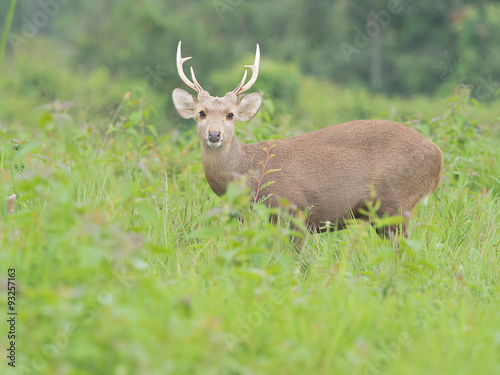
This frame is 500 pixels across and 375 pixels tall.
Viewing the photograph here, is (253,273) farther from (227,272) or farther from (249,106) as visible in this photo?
(249,106)

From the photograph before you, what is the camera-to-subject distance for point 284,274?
3324 millimetres

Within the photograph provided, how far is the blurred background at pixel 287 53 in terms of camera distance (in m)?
23.3

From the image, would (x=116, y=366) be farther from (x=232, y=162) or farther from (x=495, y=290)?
(x=232, y=162)

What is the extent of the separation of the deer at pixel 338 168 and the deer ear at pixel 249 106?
0.17 meters

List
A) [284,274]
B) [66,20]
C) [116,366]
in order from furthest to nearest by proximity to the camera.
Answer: [66,20], [284,274], [116,366]

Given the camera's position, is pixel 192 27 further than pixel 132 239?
Yes

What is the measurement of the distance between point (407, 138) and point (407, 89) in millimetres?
26253

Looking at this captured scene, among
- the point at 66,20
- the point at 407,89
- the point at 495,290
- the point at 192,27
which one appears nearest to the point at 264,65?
the point at 192,27

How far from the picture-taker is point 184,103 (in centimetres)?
537
